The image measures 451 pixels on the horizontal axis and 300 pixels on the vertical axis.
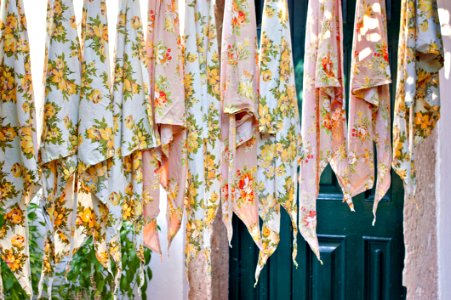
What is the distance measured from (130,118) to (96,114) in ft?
0.47

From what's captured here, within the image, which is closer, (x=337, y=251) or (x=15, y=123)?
(x=15, y=123)

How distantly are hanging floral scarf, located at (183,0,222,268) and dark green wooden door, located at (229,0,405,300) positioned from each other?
5.45 feet

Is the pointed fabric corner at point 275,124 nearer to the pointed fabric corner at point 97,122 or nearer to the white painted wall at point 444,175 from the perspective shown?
the pointed fabric corner at point 97,122

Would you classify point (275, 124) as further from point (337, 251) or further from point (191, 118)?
point (337, 251)

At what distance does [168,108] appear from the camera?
2977 mm

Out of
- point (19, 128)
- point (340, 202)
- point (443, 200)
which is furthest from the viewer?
point (340, 202)

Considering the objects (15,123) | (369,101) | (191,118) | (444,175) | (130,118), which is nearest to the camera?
(15,123)

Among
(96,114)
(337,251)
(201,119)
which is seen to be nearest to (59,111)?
(96,114)

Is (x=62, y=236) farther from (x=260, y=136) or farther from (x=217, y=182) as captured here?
(x=260, y=136)

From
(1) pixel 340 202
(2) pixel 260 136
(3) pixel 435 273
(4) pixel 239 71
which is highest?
(4) pixel 239 71

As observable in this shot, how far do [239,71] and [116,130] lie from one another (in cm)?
53

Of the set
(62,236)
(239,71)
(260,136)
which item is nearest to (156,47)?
(239,71)

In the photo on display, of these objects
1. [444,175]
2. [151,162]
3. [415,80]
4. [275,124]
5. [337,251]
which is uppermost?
[415,80]

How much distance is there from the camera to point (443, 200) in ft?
13.7
